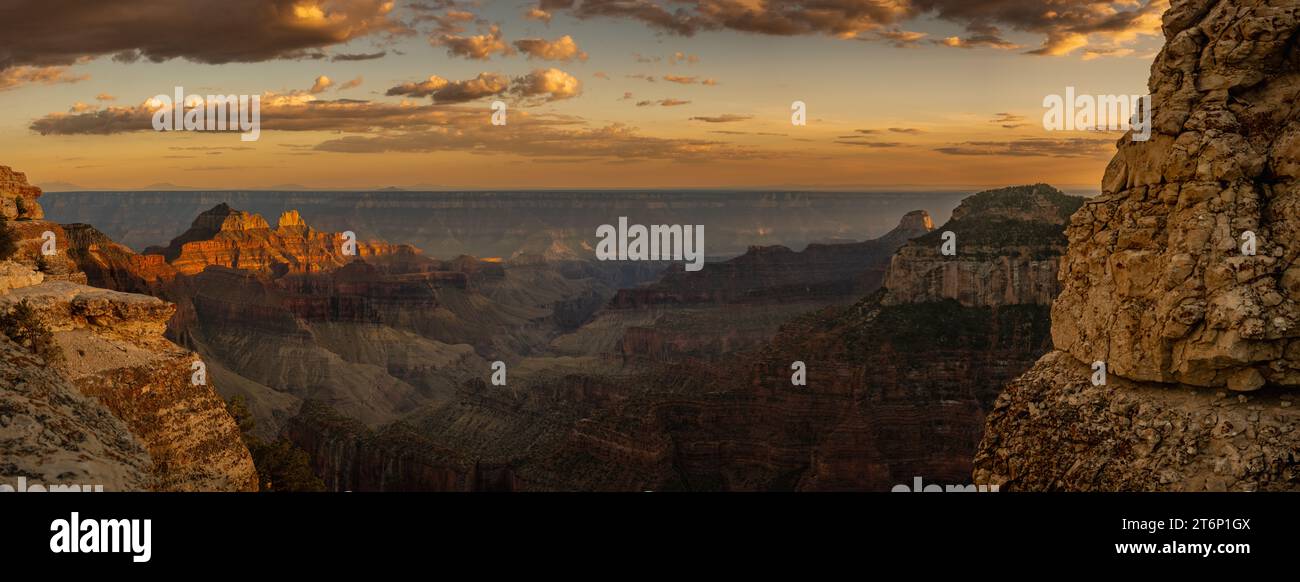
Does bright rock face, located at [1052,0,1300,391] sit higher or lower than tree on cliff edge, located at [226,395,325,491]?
higher

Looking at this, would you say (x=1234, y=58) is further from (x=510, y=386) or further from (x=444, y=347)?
(x=444, y=347)

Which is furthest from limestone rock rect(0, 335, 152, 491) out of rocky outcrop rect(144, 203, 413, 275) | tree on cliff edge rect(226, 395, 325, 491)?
rocky outcrop rect(144, 203, 413, 275)

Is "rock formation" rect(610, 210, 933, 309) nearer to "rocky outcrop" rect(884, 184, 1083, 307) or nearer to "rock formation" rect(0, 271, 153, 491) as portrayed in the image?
"rocky outcrop" rect(884, 184, 1083, 307)

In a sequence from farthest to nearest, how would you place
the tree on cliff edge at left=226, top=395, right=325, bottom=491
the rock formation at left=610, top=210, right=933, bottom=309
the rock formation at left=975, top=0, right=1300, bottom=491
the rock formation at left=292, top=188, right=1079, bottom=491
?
the rock formation at left=610, top=210, right=933, bottom=309, the rock formation at left=292, top=188, right=1079, bottom=491, the tree on cliff edge at left=226, top=395, right=325, bottom=491, the rock formation at left=975, top=0, right=1300, bottom=491

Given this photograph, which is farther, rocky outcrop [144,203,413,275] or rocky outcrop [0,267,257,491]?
rocky outcrop [144,203,413,275]

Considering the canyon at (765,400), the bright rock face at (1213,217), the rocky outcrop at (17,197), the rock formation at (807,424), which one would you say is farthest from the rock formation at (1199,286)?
the rocky outcrop at (17,197)

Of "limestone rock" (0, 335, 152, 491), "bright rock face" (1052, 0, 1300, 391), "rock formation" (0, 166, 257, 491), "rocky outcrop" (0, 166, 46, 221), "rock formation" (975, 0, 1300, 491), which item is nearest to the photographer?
"limestone rock" (0, 335, 152, 491)

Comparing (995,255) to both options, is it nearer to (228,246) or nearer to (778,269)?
(778,269)
